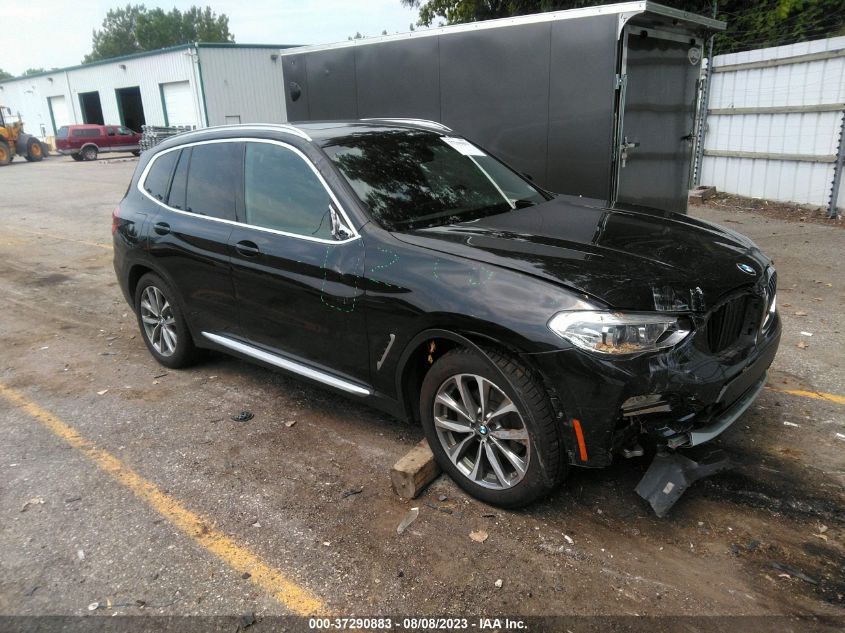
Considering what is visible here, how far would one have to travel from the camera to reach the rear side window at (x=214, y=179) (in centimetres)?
425

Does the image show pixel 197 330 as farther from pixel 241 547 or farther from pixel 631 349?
pixel 631 349

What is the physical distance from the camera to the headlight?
273 centimetres

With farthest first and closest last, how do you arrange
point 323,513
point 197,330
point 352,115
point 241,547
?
point 352,115
point 197,330
point 323,513
point 241,547

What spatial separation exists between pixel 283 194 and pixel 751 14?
15070 millimetres

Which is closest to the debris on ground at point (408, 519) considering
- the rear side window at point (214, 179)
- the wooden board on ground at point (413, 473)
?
the wooden board on ground at point (413, 473)

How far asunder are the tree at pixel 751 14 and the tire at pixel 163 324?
12.6 metres

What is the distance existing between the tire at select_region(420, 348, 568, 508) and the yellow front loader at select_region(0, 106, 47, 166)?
35208 mm

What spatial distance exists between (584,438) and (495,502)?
0.63 meters

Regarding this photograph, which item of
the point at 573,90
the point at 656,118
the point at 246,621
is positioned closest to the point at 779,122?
the point at 656,118

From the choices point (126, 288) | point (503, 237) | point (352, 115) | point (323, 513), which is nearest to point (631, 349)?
point (503, 237)

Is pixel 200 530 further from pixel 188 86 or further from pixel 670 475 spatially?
pixel 188 86

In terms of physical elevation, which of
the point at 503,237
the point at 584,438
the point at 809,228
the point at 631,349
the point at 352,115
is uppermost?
the point at 352,115

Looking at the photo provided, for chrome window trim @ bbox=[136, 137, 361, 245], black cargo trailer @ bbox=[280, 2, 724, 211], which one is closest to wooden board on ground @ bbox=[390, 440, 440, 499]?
chrome window trim @ bbox=[136, 137, 361, 245]

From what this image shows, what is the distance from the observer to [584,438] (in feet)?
9.25
